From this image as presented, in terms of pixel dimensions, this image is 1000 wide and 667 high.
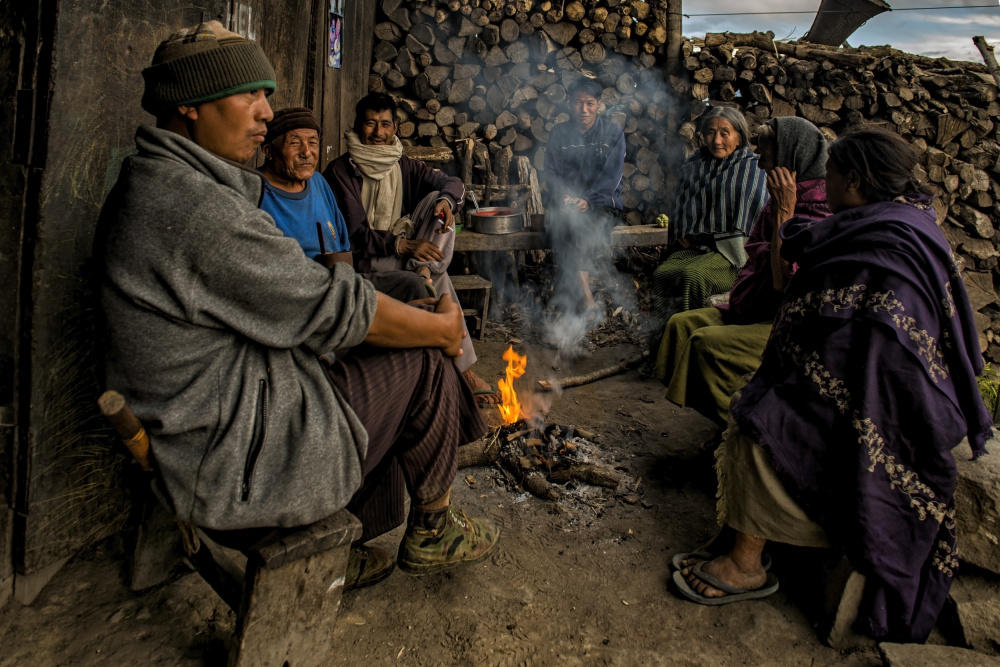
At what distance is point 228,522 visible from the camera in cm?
174

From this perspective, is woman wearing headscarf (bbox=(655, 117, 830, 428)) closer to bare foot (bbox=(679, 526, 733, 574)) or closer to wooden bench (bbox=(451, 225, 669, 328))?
bare foot (bbox=(679, 526, 733, 574))

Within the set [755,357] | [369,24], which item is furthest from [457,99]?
[755,357]

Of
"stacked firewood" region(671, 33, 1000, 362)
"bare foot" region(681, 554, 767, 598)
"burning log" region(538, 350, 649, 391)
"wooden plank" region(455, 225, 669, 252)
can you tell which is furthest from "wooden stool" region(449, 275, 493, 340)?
"bare foot" region(681, 554, 767, 598)

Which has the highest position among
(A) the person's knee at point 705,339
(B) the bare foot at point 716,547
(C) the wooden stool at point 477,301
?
(A) the person's knee at point 705,339

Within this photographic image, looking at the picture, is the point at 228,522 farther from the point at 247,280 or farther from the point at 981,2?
the point at 981,2

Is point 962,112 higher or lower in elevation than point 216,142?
higher

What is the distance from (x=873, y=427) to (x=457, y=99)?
234 inches

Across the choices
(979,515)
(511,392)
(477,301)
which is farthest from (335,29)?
(979,515)

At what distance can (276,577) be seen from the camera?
182 centimetres

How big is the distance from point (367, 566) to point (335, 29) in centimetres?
438

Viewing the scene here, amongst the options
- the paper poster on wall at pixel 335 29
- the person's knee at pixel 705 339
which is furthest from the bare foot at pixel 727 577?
the paper poster on wall at pixel 335 29

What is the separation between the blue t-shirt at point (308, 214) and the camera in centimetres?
313

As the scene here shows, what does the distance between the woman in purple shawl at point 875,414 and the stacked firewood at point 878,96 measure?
A: 5530mm

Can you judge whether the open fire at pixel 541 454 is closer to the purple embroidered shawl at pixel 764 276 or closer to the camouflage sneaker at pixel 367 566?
the camouflage sneaker at pixel 367 566
